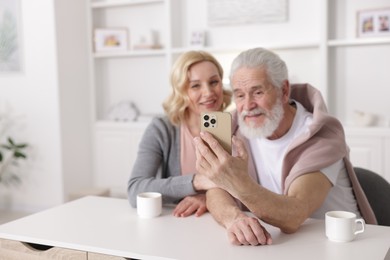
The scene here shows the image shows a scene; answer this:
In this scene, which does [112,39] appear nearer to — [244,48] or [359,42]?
[244,48]

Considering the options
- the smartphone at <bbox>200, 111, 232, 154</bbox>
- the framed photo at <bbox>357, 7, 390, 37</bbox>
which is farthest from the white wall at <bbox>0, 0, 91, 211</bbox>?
the smartphone at <bbox>200, 111, 232, 154</bbox>

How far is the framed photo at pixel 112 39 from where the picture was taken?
466 centimetres

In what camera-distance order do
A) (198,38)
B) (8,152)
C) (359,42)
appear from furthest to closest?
(8,152), (198,38), (359,42)

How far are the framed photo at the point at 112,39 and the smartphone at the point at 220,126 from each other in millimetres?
3467

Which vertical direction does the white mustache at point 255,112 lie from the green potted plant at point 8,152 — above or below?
above

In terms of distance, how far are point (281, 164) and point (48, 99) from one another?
119 inches

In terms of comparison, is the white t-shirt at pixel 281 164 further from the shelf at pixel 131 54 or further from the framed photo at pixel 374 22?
the shelf at pixel 131 54

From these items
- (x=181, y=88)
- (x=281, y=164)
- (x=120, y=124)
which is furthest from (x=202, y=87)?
(x=120, y=124)

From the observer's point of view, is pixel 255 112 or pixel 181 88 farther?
pixel 181 88

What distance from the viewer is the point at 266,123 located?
1.81 meters

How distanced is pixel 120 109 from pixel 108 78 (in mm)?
451

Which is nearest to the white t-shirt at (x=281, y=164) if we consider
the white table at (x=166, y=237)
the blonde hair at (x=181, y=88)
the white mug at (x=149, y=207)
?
the white table at (x=166, y=237)

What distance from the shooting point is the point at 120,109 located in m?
4.64

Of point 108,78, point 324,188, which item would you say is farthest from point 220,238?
point 108,78
